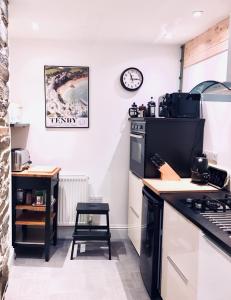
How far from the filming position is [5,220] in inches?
104

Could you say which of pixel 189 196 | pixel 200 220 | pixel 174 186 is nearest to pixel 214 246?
pixel 200 220

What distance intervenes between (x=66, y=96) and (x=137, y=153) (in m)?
1.11

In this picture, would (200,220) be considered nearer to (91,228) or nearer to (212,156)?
(212,156)

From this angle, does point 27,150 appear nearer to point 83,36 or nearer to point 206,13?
point 83,36

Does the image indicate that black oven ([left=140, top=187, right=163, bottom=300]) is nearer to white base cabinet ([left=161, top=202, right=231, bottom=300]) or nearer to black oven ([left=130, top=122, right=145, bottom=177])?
white base cabinet ([left=161, top=202, right=231, bottom=300])

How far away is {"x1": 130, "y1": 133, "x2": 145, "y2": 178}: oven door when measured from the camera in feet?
10.0

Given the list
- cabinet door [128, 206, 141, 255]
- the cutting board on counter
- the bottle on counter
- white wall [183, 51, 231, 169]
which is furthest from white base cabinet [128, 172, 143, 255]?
white wall [183, 51, 231, 169]

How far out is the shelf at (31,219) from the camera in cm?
321

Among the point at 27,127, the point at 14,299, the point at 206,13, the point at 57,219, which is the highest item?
the point at 206,13

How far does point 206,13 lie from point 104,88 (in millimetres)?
1489

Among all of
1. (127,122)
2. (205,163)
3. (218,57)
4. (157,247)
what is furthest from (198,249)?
(127,122)

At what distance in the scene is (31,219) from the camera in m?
3.30

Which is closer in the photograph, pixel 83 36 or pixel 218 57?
pixel 218 57

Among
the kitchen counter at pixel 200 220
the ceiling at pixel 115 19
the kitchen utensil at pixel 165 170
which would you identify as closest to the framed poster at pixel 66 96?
the ceiling at pixel 115 19
